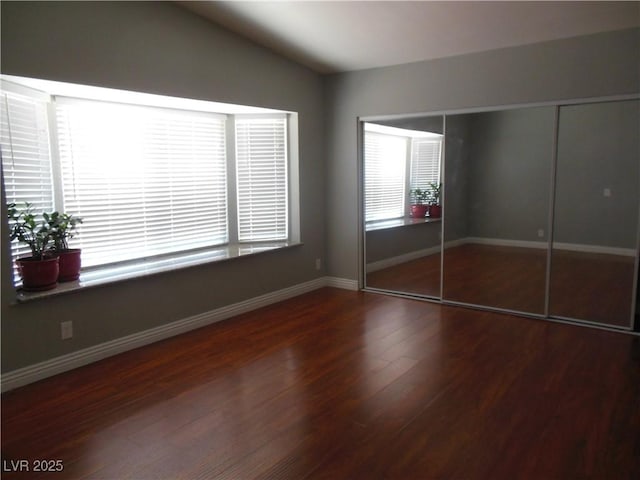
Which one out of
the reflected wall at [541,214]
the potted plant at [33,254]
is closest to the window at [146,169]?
the potted plant at [33,254]

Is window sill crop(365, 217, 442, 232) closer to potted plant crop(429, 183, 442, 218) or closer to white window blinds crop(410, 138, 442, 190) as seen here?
potted plant crop(429, 183, 442, 218)

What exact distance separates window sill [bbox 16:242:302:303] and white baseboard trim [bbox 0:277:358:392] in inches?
18.6

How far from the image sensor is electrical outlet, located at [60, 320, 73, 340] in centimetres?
309

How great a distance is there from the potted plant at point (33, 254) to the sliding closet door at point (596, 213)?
414 centimetres

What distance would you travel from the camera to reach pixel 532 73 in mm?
3965

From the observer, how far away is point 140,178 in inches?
156

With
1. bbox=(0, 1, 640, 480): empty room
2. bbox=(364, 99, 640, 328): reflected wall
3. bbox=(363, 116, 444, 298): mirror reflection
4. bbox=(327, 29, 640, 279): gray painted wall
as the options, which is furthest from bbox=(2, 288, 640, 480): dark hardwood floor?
bbox=(327, 29, 640, 279): gray painted wall

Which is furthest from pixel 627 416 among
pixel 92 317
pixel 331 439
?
pixel 92 317

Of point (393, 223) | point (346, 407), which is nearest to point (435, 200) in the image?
point (393, 223)

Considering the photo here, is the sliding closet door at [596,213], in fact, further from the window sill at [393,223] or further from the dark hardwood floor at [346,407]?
the window sill at [393,223]

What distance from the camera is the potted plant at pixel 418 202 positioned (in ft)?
16.1

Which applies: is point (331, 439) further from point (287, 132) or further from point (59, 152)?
point (287, 132)

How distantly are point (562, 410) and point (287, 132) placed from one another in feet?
12.1

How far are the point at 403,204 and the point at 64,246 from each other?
11.3 feet
